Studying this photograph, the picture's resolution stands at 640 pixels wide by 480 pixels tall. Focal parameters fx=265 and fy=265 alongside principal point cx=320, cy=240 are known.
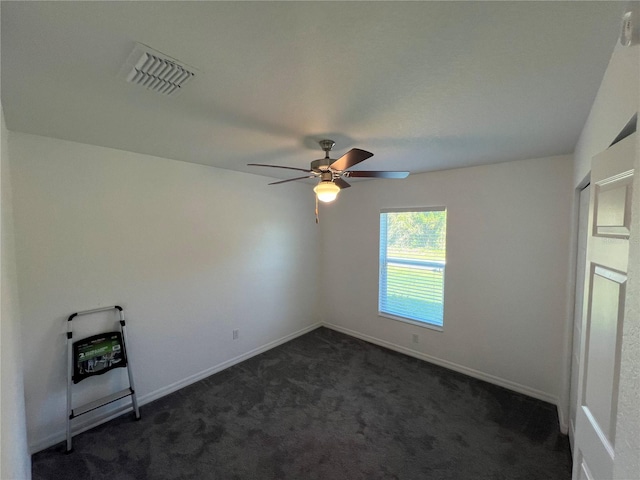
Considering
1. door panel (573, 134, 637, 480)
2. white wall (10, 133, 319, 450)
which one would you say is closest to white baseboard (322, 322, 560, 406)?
white wall (10, 133, 319, 450)

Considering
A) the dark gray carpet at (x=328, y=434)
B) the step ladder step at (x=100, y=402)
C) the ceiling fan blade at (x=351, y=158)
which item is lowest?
the dark gray carpet at (x=328, y=434)

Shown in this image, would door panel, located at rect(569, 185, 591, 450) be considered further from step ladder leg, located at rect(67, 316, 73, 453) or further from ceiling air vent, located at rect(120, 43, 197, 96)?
step ladder leg, located at rect(67, 316, 73, 453)

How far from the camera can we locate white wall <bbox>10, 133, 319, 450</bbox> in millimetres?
2117

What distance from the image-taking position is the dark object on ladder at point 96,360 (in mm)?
2184

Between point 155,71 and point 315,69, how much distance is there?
75 centimetres

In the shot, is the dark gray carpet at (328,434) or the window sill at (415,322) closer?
the dark gray carpet at (328,434)

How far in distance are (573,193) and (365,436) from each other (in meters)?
2.85

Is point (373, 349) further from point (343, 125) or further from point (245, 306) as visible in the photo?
point (343, 125)

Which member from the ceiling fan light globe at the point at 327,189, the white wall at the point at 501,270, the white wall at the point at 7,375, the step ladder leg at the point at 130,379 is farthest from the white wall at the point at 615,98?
the step ladder leg at the point at 130,379

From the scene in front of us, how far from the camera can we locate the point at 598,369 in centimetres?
98

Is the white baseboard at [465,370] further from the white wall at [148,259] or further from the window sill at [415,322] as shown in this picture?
the white wall at [148,259]

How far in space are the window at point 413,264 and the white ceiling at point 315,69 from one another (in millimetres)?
1530

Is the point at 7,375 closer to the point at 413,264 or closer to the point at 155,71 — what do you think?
the point at 155,71

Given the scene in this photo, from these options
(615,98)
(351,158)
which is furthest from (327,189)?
(615,98)
